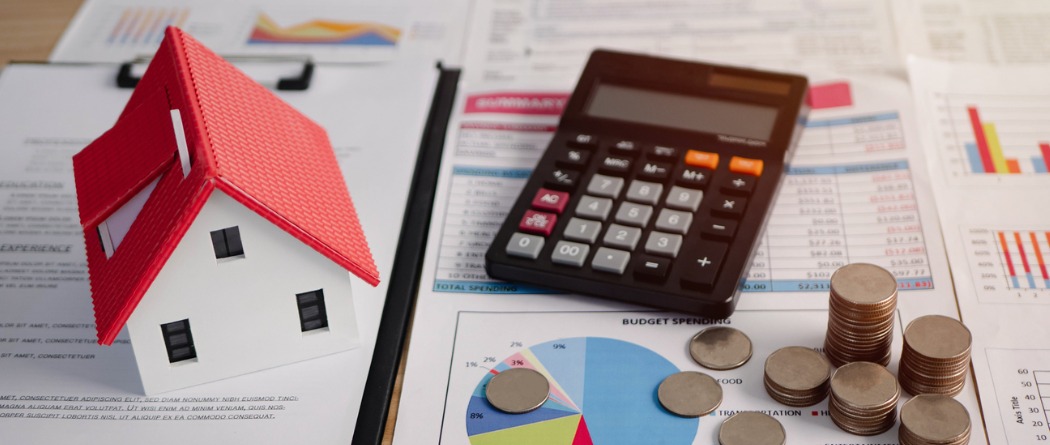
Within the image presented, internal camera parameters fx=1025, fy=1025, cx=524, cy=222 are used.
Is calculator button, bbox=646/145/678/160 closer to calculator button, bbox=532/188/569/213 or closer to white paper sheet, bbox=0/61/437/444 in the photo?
calculator button, bbox=532/188/569/213

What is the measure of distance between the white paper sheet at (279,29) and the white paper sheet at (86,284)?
0.19 feet

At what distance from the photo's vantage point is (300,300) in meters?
0.64

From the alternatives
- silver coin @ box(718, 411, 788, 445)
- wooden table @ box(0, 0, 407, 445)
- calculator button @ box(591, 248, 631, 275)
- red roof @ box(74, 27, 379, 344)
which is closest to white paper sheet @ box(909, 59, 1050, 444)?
silver coin @ box(718, 411, 788, 445)

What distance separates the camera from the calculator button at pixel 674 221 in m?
0.71

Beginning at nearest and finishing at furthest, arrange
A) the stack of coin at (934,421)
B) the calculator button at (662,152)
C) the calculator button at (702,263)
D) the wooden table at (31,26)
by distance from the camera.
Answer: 1. the stack of coin at (934,421)
2. the calculator button at (702,263)
3. the calculator button at (662,152)
4. the wooden table at (31,26)

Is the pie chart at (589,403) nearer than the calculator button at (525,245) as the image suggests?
Yes

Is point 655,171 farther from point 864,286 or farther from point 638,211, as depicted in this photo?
point 864,286

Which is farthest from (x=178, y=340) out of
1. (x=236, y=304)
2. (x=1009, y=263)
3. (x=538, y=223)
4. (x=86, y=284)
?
(x=1009, y=263)

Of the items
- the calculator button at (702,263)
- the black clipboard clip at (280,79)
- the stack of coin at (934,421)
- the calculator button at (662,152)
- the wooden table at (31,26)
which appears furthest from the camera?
the wooden table at (31,26)

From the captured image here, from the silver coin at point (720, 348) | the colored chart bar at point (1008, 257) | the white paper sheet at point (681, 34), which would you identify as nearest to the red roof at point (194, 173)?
the silver coin at point (720, 348)

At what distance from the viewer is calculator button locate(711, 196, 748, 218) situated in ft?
2.37

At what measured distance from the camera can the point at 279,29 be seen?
3.46 ft

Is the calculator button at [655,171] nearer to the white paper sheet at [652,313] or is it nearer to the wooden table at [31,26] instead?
the white paper sheet at [652,313]

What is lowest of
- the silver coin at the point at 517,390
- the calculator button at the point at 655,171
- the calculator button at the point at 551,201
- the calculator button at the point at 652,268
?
the silver coin at the point at 517,390
